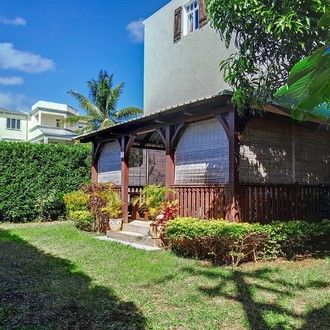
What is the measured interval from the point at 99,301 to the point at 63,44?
14153mm

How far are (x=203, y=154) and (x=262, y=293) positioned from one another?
461 centimetres

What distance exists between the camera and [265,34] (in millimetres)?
6805

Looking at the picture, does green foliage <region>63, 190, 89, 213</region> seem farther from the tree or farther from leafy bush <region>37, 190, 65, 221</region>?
the tree

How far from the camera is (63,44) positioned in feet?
55.7

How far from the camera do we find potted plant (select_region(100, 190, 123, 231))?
1246 centimetres

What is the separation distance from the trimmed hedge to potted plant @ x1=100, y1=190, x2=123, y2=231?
3726 millimetres

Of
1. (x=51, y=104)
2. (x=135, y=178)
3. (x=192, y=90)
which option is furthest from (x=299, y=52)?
(x=51, y=104)

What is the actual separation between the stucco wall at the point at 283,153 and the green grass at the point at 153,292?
2469 mm

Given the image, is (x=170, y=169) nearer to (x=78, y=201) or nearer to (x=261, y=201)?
(x=261, y=201)

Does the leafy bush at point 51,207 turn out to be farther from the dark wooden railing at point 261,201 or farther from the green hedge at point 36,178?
the dark wooden railing at point 261,201

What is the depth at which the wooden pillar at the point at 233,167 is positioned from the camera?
8578 mm

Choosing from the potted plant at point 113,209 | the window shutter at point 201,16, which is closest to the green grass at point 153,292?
the potted plant at point 113,209

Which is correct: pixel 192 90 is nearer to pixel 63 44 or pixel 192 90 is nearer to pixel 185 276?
pixel 63 44

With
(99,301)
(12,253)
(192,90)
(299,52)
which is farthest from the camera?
(192,90)
